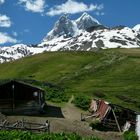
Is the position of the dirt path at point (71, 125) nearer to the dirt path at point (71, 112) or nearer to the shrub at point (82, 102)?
the dirt path at point (71, 112)

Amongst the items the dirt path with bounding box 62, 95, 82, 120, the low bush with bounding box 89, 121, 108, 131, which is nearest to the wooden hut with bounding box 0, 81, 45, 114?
the dirt path with bounding box 62, 95, 82, 120

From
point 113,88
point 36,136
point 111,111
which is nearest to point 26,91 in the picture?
point 111,111

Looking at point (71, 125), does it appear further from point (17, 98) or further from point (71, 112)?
point (71, 112)

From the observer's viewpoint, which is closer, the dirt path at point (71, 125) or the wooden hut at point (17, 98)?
the dirt path at point (71, 125)

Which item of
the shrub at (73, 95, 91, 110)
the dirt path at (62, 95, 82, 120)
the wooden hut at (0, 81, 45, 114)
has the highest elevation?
the wooden hut at (0, 81, 45, 114)

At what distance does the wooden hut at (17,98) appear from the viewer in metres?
84.3

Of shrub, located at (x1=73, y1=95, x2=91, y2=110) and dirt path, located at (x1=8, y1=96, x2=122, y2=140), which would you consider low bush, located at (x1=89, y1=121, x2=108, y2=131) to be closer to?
dirt path, located at (x1=8, y1=96, x2=122, y2=140)

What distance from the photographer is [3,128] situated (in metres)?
56.5

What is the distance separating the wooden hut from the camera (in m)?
84.3

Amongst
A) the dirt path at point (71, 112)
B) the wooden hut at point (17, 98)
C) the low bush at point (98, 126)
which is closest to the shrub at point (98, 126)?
the low bush at point (98, 126)

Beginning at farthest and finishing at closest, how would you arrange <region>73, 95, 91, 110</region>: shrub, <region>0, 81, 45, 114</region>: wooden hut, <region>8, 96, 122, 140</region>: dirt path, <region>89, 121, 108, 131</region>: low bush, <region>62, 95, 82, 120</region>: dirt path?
<region>73, 95, 91, 110</region>: shrub → <region>62, 95, 82, 120</region>: dirt path → <region>0, 81, 45, 114</region>: wooden hut → <region>89, 121, 108, 131</region>: low bush → <region>8, 96, 122, 140</region>: dirt path

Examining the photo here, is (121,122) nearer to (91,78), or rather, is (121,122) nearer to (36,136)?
(36,136)

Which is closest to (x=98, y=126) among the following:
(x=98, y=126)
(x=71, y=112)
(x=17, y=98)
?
(x=98, y=126)

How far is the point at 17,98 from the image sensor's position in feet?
279
